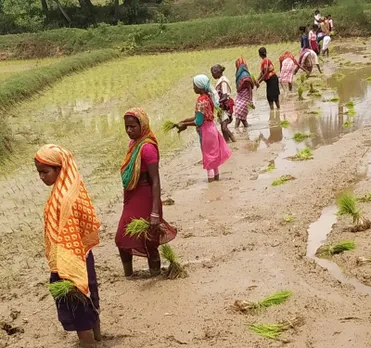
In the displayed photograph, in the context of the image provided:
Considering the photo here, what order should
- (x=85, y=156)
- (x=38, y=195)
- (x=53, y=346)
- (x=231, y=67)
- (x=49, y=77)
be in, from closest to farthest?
(x=53, y=346) → (x=38, y=195) → (x=85, y=156) → (x=49, y=77) → (x=231, y=67)

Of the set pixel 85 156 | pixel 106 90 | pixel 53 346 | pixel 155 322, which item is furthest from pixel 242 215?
pixel 106 90

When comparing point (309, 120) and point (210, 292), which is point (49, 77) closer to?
point (309, 120)

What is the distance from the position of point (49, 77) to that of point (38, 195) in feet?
42.2

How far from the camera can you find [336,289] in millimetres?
4973

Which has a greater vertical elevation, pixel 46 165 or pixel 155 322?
pixel 46 165

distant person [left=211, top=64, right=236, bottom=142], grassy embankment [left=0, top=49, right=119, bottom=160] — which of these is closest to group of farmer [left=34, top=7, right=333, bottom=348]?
distant person [left=211, top=64, right=236, bottom=142]

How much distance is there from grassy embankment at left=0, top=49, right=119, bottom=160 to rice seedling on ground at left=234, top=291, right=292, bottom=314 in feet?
24.9

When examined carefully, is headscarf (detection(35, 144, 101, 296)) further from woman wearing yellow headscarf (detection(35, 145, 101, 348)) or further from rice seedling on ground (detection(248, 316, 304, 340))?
rice seedling on ground (detection(248, 316, 304, 340))

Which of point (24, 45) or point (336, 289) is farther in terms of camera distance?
point (24, 45)

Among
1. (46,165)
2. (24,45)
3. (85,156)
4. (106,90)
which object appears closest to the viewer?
(46,165)

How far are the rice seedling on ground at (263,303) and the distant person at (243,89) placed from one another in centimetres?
728

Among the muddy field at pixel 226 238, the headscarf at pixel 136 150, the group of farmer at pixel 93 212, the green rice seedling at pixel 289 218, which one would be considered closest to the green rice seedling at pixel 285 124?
the muddy field at pixel 226 238

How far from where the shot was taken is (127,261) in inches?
221

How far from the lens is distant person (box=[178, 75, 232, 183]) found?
8266 mm
